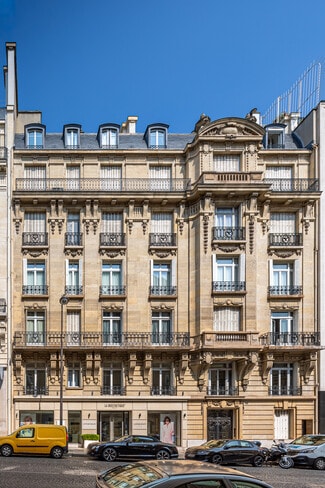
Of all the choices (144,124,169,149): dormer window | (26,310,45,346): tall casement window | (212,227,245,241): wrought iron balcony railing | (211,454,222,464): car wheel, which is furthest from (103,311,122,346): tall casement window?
(211,454,222,464): car wheel

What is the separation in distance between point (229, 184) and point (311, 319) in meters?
9.01

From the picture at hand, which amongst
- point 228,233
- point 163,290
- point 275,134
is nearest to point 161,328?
point 163,290

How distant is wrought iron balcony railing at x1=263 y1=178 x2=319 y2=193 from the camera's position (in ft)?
127

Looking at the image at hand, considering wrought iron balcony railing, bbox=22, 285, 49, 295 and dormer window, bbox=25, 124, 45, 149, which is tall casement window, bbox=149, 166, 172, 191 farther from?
wrought iron balcony railing, bbox=22, 285, 49, 295

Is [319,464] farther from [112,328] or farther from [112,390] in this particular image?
[112,328]

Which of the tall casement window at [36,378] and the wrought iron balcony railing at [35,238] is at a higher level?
the wrought iron balcony railing at [35,238]

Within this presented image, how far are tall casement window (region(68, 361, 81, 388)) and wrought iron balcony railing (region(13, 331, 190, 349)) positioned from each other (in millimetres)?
1176

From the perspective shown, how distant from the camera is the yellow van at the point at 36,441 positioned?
27.8 meters

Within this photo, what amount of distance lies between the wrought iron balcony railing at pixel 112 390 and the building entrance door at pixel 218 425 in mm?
5064

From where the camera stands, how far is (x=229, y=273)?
37.8 m

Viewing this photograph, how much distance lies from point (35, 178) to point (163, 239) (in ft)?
27.1

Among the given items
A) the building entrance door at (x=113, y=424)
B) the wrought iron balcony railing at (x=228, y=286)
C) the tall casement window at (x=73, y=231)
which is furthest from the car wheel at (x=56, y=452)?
the wrought iron balcony railing at (x=228, y=286)

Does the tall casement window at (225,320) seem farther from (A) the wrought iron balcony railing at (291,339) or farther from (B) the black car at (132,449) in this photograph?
(B) the black car at (132,449)

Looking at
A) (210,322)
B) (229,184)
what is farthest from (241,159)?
(210,322)
